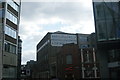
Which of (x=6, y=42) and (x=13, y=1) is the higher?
(x=13, y=1)

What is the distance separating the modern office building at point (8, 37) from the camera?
3362 centimetres

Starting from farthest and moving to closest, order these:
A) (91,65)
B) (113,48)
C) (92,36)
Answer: (92,36), (91,65), (113,48)

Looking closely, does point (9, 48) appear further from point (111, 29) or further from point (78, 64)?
point (111, 29)

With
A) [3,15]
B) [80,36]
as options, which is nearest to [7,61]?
[3,15]

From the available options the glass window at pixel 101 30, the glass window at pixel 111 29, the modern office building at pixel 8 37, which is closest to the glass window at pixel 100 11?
the glass window at pixel 101 30

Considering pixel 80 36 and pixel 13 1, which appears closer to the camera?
pixel 13 1

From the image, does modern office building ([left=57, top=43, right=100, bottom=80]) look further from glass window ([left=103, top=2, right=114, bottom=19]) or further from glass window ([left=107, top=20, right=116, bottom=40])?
glass window ([left=103, top=2, right=114, bottom=19])

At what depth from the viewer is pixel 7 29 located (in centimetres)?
3556

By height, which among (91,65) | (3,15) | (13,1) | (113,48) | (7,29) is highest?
(13,1)

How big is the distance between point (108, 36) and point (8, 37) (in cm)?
2113

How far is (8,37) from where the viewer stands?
1412 inches

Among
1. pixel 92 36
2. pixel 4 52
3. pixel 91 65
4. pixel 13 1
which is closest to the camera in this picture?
pixel 4 52

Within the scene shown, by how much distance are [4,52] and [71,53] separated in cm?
1729

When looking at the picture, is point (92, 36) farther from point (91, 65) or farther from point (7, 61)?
point (7, 61)
